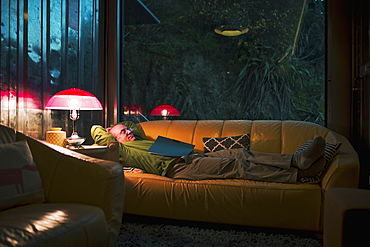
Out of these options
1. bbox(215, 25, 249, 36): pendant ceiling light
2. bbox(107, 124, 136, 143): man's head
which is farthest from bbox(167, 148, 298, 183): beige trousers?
bbox(215, 25, 249, 36): pendant ceiling light

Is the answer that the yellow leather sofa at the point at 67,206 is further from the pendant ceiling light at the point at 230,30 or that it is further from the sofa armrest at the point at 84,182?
the pendant ceiling light at the point at 230,30

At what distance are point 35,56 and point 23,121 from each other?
588 millimetres

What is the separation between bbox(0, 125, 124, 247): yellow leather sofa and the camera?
0.92 meters

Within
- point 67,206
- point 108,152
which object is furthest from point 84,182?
point 108,152

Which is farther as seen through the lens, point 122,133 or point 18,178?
point 122,133

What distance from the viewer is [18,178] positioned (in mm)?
1197

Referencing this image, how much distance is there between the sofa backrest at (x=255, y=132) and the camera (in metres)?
2.43

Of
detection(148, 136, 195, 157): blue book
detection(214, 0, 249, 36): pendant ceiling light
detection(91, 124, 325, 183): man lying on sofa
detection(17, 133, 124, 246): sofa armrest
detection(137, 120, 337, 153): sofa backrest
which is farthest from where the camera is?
detection(214, 0, 249, 36): pendant ceiling light

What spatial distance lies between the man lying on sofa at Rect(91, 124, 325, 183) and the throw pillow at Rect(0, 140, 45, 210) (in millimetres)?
1000

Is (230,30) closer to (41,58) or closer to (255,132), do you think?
(255,132)

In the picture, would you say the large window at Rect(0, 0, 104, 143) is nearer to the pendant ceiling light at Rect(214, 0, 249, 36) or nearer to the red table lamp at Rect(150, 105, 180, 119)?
the red table lamp at Rect(150, 105, 180, 119)

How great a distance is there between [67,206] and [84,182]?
0.51 feet

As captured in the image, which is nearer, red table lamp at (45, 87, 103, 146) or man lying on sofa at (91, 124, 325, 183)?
man lying on sofa at (91, 124, 325, 183)

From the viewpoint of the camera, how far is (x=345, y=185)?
5.41 ft
